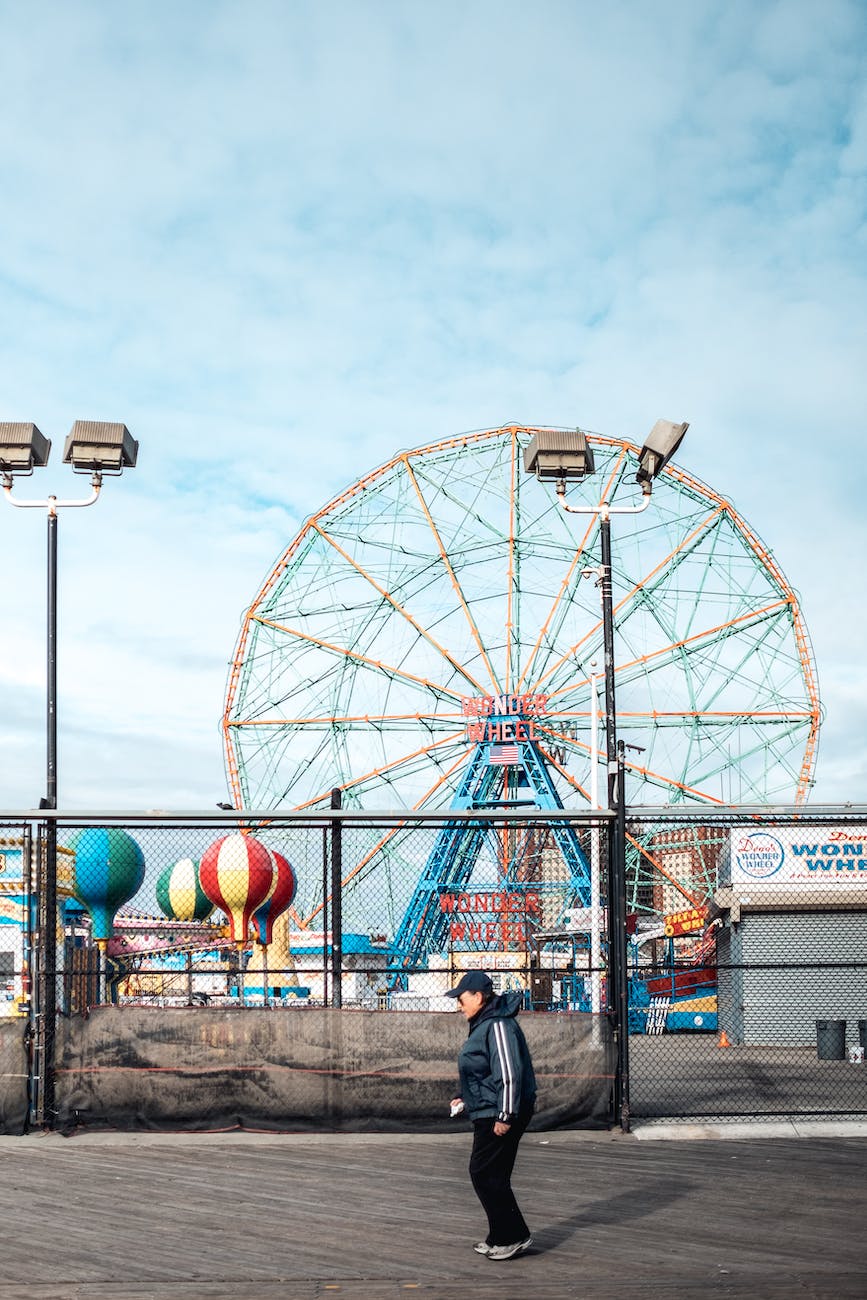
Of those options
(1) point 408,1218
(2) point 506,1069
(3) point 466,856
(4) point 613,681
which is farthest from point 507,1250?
(3) point 466,856

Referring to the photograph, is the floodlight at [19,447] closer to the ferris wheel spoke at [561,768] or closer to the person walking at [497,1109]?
the person walking at [497,1109]

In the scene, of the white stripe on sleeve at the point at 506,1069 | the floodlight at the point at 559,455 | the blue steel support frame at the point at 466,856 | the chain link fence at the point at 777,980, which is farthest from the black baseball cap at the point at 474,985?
the blue steel support frame at the point at 466,856

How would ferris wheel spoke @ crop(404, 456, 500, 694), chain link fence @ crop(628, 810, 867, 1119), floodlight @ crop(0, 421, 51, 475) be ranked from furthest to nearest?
ferris wheel spoke @ crop(404, 456, 500, 694), chain link fence @ crop(628, 810, 867, 1119), floodlight @ crop(0, 421, 51, 475)

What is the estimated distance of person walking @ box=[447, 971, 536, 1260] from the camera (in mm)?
6949

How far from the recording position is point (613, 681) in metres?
12.4

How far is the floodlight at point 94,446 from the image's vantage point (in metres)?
12.6

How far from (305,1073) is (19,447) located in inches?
242

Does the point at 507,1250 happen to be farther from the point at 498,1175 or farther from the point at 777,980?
the point at 777,980

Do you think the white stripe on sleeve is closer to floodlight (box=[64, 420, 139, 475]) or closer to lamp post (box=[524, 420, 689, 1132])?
lamp post (box=[524, 420, 689, 1132])

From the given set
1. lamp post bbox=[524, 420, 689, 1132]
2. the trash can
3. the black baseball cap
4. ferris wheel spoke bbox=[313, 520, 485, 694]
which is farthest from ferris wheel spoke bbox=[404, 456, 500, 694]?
the black baseball cap

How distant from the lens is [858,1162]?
9.90 metres

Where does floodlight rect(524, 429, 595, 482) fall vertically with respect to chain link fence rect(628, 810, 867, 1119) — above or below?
above

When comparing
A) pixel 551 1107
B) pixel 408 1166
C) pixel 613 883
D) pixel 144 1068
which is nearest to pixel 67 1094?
pixel 144 1068

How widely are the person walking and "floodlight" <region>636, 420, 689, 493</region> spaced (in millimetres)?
7272
